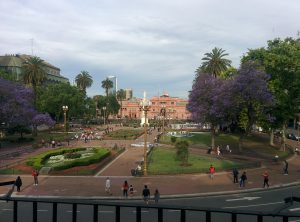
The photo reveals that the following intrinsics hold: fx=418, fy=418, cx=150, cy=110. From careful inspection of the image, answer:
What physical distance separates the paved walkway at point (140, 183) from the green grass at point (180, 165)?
1033mm

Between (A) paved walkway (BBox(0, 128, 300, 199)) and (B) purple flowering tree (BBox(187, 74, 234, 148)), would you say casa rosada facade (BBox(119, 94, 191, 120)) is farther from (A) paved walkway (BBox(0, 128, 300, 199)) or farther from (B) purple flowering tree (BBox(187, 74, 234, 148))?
(A) paved walkway (BBox(0, 128, 300, 199))

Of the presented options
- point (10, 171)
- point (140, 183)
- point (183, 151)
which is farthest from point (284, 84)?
point (10, 171)

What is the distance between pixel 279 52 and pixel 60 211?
46.6 m

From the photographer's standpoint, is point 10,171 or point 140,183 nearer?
point 140,183

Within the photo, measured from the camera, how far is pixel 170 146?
6003cm

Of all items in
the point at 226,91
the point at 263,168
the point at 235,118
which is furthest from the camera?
the point at 235,118

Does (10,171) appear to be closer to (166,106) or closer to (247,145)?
(247,145)

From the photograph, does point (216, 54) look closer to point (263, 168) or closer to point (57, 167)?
point (263, 168)

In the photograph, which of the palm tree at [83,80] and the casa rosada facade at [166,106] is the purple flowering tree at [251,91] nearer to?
the palm tree at [83,80]

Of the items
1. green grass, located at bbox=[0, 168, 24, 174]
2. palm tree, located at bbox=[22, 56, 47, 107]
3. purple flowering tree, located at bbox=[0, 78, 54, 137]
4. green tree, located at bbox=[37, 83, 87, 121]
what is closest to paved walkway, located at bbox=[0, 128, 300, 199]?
green grass, located at bbox=[0, 168, 24, 174]

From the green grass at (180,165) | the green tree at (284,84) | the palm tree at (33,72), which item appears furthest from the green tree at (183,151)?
the palm tree at (33,72)

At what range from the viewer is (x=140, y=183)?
31.1m

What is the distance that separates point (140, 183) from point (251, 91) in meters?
22.0

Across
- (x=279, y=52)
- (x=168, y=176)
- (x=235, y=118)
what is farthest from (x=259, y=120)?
(x=168, y=176)
